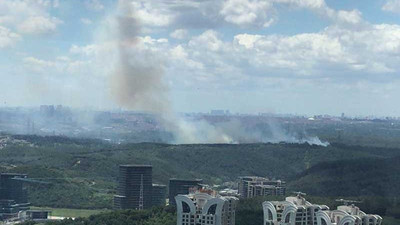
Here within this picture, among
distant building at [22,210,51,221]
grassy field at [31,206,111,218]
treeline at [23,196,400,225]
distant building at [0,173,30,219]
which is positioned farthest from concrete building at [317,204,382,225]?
distant building at [0,173,30,219]

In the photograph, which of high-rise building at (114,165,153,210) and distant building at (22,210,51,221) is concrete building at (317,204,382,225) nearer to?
high-rise building at (114,165,153,210)

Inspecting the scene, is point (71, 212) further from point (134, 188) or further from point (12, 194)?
point (134, 188)

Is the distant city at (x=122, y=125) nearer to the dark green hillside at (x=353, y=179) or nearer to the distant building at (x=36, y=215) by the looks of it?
the dark green hillside at (x=353, y=179)

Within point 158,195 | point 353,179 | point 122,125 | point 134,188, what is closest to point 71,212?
point 134,188

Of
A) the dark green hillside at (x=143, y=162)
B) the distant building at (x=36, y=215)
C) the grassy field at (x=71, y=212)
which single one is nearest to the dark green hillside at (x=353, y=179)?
the dark green hillside at (x=143, y=162)

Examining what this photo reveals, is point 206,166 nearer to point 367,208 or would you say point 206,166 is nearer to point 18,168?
point 18,168

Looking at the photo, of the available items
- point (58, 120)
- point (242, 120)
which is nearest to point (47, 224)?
point (242, 120)
